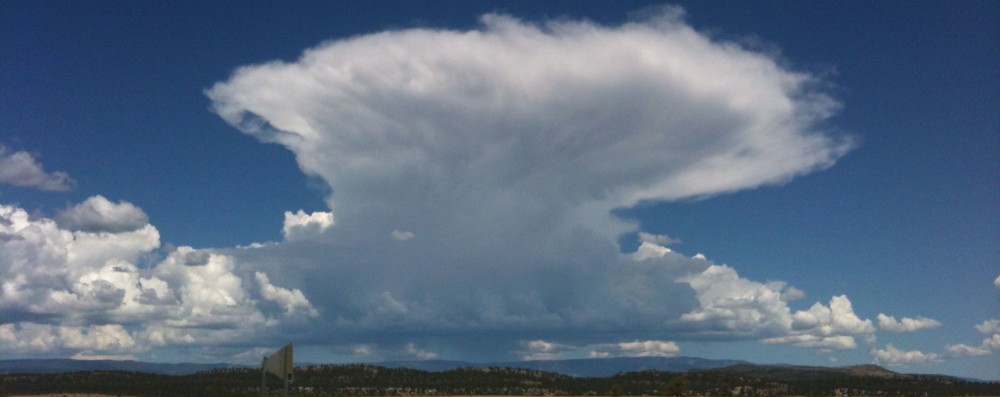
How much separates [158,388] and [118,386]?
899cm

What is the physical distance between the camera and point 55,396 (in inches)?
6836

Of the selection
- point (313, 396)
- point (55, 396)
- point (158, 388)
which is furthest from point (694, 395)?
point (55, 396)

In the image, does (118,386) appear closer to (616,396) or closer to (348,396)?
(348,396)

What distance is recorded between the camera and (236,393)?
19088 centimetres

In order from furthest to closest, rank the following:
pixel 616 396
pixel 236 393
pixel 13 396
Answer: pixel 236 393
pixel 13 396
pixel 616 396

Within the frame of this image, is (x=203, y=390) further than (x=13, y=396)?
Yes

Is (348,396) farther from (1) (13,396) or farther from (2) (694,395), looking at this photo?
(2) (694,395)

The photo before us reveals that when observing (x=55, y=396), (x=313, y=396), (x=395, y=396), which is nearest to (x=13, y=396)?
(x=55, y=396)

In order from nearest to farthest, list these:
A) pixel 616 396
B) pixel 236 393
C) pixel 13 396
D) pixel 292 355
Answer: pixel 292 355, pixel 616 396, pixel 13 396, pixel 236 393

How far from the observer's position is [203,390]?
651 feet

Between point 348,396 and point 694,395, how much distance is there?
79315 millimetres

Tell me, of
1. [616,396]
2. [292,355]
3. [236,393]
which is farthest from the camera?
[236,393]

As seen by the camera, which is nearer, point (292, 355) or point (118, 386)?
point (292, 355)

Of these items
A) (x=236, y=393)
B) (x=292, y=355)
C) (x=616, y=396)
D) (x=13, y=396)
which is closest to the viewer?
(x=292, y=355)
